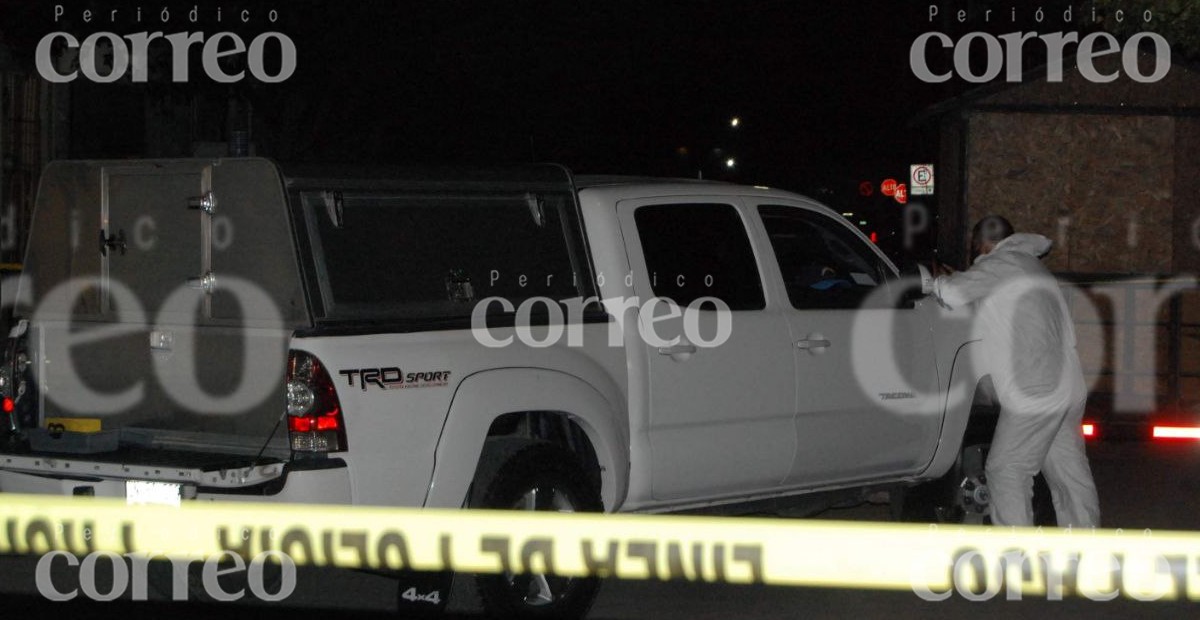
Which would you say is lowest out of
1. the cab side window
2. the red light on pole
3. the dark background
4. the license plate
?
the red light on pole

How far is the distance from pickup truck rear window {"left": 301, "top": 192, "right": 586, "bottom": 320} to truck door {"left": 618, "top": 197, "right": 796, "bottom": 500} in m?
0.40

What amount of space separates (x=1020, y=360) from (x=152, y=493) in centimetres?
390

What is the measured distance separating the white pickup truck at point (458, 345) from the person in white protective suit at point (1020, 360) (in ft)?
1.51

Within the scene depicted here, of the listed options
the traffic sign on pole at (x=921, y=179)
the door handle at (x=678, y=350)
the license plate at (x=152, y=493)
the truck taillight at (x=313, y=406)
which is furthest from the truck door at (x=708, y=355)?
the traffic sign on pole at (x=921, y=179)

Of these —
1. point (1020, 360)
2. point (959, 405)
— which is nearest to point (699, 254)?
point (1020, 360)

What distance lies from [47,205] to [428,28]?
9455 millimetres

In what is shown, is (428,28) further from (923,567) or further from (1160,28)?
(923,567)

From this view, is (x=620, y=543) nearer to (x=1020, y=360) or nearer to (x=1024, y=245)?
(x=1020, y=360)

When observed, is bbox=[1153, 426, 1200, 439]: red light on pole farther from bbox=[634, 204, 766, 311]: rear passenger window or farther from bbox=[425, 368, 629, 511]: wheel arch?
bbox=[425, 368, 629, 511]: wheel arch

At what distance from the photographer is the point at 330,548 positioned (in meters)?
5.11

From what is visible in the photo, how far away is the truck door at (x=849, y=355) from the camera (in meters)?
7.73

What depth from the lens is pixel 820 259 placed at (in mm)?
8133

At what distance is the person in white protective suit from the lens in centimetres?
768

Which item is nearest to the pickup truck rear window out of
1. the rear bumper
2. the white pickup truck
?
the white pickup truck
